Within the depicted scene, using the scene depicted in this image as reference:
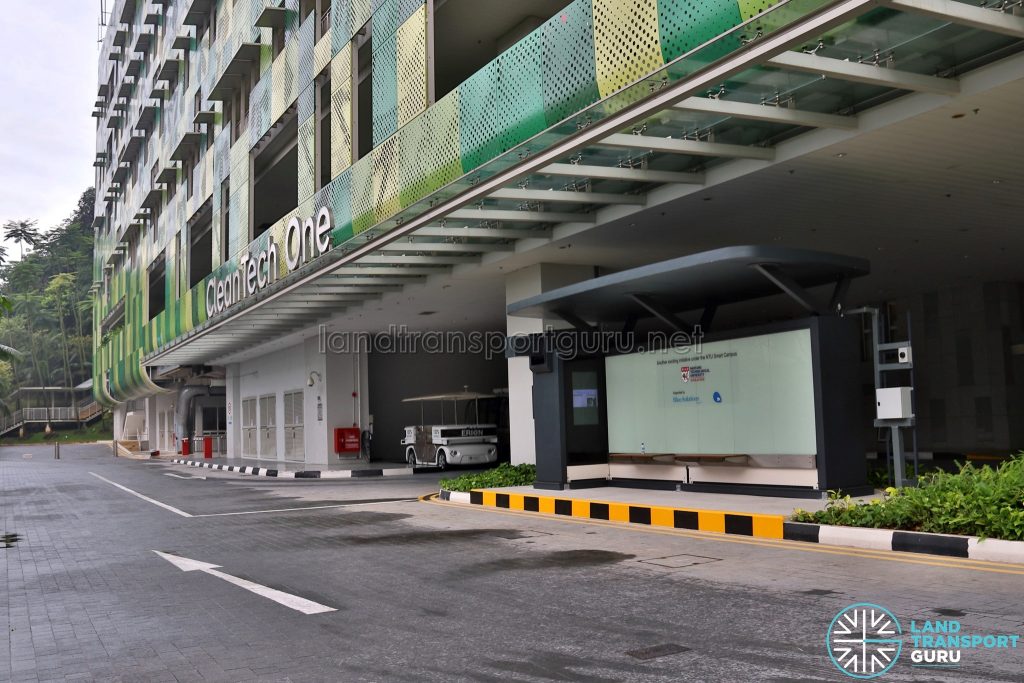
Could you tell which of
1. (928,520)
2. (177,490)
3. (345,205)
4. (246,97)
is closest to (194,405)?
(246,97)

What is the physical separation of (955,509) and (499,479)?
28.9 feet

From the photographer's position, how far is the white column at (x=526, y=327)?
54.4 feet

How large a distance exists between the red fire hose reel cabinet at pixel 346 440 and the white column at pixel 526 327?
10.6 meters

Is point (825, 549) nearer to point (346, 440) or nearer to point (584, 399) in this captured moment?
point (584, 399)

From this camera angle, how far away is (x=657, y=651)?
4852 millimetres

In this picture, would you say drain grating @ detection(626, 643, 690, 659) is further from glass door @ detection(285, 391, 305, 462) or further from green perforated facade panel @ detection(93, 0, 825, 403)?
glass door @ detection(285, 391, 305, 462)

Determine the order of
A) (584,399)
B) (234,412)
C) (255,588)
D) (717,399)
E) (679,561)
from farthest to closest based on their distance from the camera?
(234,412) → (584,399) → (717,399) → (679,561) → (255,588)

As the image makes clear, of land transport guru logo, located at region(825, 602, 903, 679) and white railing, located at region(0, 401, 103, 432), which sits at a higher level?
white railing, located at region(0, 401, 103, 432)

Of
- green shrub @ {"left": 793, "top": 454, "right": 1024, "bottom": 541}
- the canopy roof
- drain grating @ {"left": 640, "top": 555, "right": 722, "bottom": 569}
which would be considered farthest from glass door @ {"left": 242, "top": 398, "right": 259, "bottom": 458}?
green shrub @ {"left": 793, "top": 454, "right": 1024, "bottom": 541}

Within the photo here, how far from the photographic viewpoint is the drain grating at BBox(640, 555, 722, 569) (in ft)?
25.1

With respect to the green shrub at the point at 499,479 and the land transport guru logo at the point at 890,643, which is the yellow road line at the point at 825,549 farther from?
the green shrub at the point at 499,479

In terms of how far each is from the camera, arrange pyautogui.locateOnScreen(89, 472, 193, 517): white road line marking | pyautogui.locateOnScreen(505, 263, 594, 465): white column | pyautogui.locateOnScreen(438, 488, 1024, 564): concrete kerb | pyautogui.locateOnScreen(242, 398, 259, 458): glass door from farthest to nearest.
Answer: pyautogui.locateOnScreen(242, 398, 259, 458): glass door < pyautogui.locateOnScreen(505, 263, 594, 465): white column < pyautogui.locateOnScreen(89, 472, 193, 517): white road line marking < pyautogui.locateOnScreen(438, 488, 1024, 564): concrete kerb

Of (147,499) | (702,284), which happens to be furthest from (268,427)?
(702,284)

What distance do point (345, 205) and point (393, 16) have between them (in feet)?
11.8
